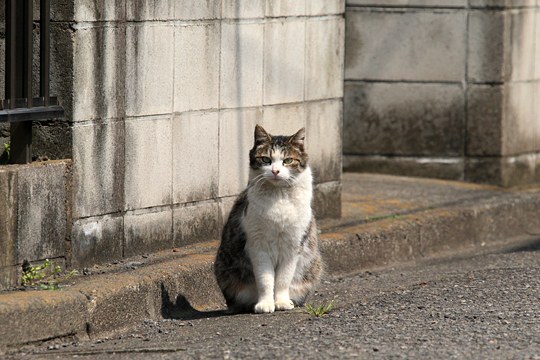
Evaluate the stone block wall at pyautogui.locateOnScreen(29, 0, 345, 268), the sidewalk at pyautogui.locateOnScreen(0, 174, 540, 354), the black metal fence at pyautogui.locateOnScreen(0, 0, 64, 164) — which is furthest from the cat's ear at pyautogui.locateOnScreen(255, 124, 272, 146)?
the black metal fence at pyautogui.locateOnScreen(0, 0, 64, 164)

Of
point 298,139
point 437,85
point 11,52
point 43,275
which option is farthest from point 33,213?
point 437,85

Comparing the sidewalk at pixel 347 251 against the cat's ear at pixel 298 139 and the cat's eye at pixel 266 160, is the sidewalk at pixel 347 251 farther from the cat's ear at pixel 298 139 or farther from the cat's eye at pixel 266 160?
the cat's ear at pixel 298 139

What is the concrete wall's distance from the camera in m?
11.4

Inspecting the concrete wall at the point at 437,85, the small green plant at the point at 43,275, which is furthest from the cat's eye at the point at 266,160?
the concrete wall at the point at 437,85

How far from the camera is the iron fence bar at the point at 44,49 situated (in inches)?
284

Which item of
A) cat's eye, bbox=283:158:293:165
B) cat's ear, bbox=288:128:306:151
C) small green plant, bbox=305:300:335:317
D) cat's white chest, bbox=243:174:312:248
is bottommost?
small green plant, bbox=305:300:335:317

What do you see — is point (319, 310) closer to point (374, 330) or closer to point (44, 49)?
point (374, 330)

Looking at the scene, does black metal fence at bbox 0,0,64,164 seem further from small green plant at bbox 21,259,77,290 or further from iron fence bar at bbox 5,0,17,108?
small green plant at bbox 21,259,77,290

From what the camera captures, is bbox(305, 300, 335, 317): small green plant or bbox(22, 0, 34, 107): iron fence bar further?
bbox(22, 0, 34, 107): iron fence bar

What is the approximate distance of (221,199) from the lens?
8617 mm

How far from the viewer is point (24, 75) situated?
727 cm

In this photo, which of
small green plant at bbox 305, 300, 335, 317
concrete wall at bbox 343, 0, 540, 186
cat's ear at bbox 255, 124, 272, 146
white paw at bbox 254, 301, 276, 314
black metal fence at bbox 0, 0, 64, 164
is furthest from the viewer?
concrete wall at bbox 343, 0, 540, 186

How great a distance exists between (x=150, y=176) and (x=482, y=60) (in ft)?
14.6

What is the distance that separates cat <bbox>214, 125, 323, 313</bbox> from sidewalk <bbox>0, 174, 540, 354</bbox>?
13.5 inches
